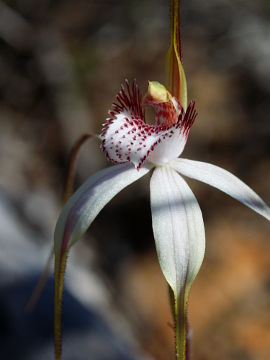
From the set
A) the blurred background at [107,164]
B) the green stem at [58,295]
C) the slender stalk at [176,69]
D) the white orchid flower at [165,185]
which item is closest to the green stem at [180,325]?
the white orchid flower at [165,185]

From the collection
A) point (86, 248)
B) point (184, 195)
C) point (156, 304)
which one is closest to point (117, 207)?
point (86, 248)

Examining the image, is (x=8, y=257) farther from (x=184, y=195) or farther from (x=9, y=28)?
(x=9, y=28)

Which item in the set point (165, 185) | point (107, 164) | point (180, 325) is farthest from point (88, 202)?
point (107, 164)

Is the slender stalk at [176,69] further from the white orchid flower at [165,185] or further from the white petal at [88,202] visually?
the white petal at [88,202]

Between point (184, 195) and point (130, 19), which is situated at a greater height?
point (130, 19)

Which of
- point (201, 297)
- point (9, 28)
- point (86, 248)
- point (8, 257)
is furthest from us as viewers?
point (9, 28)

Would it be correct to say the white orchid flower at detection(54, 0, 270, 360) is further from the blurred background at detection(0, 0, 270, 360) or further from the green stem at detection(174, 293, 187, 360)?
the blurred background at detection(0, 0, 270, 360)
